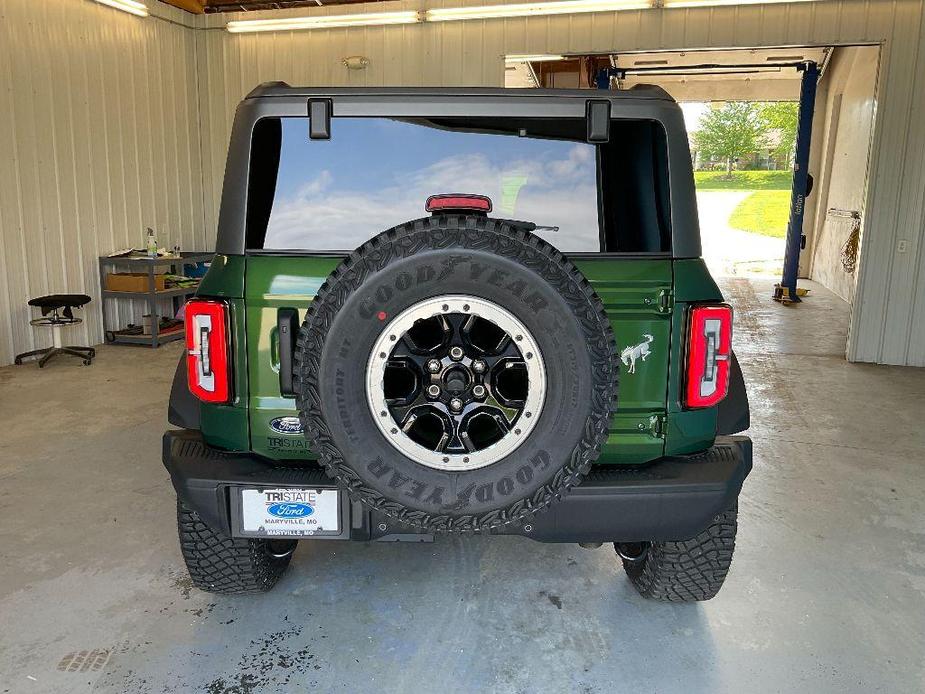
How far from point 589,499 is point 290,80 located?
7.58 metres

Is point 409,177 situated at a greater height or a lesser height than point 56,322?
greater

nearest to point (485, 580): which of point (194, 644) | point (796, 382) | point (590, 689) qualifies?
point (590, 689)

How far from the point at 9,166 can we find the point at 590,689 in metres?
6.31

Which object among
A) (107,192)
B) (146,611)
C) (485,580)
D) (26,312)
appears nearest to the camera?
(146,611)

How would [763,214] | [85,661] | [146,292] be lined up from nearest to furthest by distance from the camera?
[85,661] → [146,292] → [763,214]

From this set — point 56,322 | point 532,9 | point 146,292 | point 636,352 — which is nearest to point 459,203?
point 636,352

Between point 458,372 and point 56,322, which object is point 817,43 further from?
point 56,322

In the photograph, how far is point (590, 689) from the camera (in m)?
2.05

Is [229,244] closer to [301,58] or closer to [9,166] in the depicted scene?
[9,166]

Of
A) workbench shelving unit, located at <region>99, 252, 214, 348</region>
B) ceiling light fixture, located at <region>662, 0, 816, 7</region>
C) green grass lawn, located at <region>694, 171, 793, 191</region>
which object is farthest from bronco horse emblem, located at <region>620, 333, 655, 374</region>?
green grass lawn, located at <region>694, 171, 793, 191</region>

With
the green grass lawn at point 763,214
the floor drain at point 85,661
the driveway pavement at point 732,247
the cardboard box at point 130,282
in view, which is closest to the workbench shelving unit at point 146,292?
the cardboard box at point 130,282

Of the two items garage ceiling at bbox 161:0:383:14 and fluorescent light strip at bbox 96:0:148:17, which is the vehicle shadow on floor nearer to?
fluorescent light strip at bbox 96:0:148:17

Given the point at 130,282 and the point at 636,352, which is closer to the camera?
the point at 636,352

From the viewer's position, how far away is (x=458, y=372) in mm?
1766
